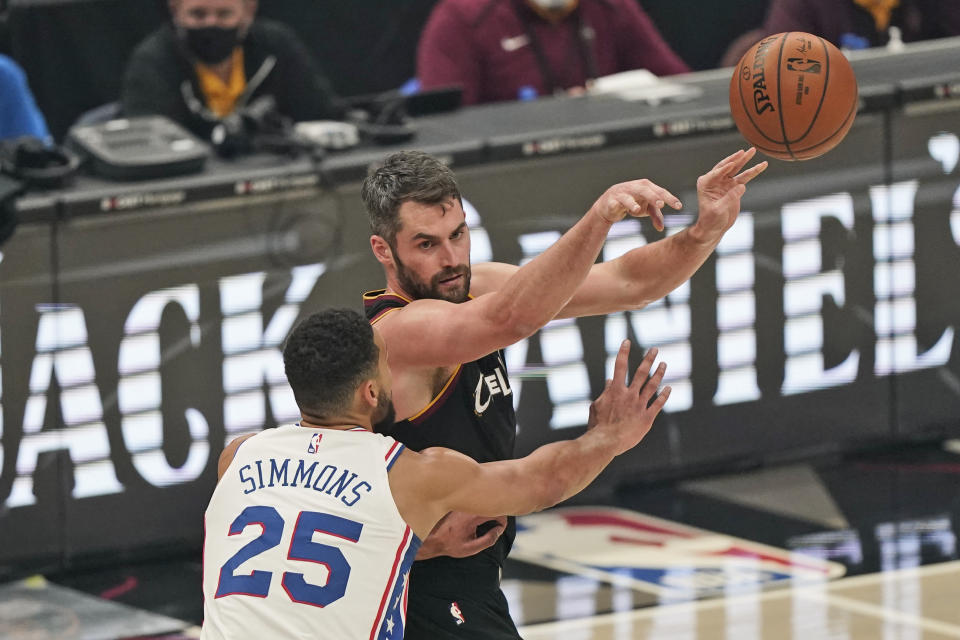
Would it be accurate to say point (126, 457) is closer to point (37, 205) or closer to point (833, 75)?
point (37, 205)

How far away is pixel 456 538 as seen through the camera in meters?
4.41

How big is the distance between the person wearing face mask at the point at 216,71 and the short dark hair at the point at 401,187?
377 centimetres

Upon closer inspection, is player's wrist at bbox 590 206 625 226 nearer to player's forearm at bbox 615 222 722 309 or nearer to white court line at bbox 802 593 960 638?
player's forearm at bbox 615 222 722 309

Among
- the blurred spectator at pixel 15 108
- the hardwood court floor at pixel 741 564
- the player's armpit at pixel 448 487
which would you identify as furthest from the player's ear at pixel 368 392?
the blurred spectator at pixel 15 108

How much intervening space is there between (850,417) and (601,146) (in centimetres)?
184

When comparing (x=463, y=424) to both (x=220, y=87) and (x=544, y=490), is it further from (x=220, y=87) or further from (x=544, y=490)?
(x=220, y=87)

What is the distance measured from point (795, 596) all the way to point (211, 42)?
3.73 metres

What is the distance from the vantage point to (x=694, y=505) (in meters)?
8.03

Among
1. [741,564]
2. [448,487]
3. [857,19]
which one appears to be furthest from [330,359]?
[857,19]

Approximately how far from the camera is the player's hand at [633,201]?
4094 millimetres

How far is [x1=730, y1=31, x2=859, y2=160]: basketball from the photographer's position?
5070 mm

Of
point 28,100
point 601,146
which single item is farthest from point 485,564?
point 28,100

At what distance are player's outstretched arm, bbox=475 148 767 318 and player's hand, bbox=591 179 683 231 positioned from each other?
0.52m

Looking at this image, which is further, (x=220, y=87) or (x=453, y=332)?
(x=220, y=87)
